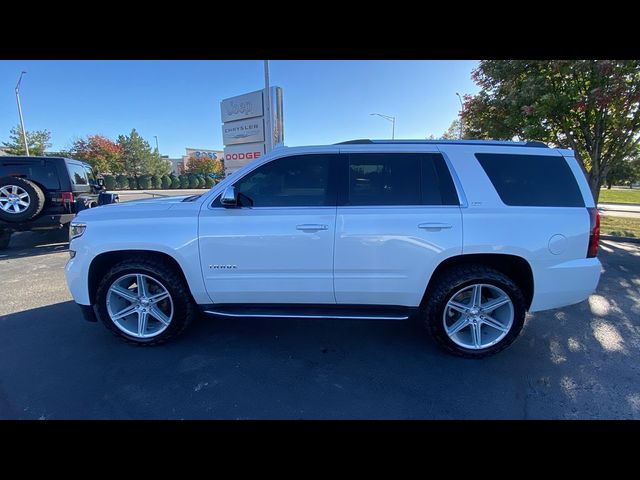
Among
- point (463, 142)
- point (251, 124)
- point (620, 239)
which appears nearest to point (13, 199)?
point (251, 124)

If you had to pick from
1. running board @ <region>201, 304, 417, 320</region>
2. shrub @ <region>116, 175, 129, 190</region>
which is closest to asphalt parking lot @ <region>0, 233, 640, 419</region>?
running board @ <region>201, 304, 417, 320</region>

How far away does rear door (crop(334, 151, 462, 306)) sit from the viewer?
259 centimetres

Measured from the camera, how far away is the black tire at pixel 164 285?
9.20 feet

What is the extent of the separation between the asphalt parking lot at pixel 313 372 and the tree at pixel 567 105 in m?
6.06

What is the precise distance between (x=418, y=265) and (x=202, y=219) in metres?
2.05

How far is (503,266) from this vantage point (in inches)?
111

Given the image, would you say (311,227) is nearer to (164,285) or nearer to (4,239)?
(164,285)

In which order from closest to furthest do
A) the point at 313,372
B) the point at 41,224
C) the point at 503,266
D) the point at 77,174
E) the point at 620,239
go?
the point at 313,372
the point at 503,266
the point at 41,224
the point at 77,174
the point at 620,239

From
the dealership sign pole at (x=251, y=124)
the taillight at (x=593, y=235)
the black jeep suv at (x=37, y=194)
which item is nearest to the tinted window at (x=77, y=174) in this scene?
the black jeep suv at (x=37, y=194)

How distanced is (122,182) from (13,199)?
39236 mm

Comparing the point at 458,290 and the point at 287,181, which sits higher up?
the point at 287,181
